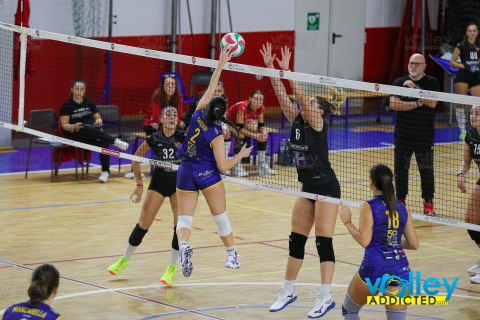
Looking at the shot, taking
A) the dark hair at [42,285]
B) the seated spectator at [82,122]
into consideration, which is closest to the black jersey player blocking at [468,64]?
the seated spectator at [82,122]

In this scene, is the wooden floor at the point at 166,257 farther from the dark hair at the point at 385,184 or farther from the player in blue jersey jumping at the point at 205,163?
the dark hair at the point at 385,184

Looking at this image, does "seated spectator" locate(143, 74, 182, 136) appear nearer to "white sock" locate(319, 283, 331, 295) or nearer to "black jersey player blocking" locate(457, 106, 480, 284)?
"black jersey player blocking" locate(457, 106, 480, 284)

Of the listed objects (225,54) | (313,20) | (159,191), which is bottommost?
(159,191)

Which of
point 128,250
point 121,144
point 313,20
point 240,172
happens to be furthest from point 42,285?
point 313,20

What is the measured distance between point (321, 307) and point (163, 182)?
2.40 m

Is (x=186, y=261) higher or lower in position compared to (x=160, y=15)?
lower

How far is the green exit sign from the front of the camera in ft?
77.4

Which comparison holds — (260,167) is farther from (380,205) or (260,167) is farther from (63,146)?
(380,205)

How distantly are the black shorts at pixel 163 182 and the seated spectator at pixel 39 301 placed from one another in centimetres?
370

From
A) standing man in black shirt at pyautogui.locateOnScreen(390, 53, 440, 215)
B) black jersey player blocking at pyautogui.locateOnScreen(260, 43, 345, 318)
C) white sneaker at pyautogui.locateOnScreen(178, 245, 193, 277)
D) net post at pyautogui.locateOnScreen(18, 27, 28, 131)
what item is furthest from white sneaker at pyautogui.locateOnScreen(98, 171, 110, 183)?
black jersey player blocking at pyautogui.locateOnScreen(260, 43, 345, 318)

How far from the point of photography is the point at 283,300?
7.76 m

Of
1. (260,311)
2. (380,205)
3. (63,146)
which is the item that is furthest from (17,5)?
(380,205)

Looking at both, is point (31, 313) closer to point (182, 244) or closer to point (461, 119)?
point (182, 244)

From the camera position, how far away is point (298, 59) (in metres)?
23.5
